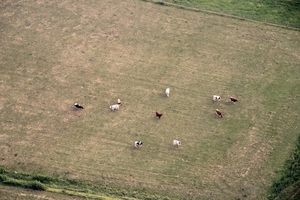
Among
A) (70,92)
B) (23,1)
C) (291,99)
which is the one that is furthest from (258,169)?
(23,1)

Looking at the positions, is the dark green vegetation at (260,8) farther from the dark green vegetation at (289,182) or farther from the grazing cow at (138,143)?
the grazing cow at (138,143)

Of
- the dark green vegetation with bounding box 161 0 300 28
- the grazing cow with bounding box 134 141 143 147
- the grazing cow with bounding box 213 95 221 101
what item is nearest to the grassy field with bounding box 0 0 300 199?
the grazing cow with bounding box 134 141 143 147

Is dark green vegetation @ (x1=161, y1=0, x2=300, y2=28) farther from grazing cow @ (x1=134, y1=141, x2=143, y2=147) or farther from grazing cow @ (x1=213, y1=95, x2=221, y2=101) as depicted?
grazing cow @ (x1=134, y1=141, x2=143, y2=147)

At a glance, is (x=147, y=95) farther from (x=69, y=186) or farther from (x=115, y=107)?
(x=69, y=186)

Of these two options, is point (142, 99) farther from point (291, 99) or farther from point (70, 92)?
point (291, 99)

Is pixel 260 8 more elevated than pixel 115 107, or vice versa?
pixel 260 8

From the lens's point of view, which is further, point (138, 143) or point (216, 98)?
point (216, 98)

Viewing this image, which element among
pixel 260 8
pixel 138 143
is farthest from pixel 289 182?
pixel 260 8
